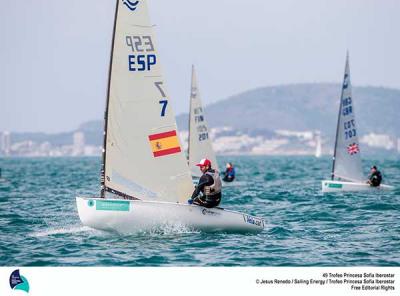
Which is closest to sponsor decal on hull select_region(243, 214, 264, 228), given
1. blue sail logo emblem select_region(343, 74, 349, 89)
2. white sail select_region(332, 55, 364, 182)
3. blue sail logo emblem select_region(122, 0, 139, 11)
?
blue sail logo emblem select_region(122, 0, 139, 11)

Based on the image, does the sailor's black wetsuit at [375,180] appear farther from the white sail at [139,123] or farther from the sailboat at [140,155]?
the white sail at [139,123]

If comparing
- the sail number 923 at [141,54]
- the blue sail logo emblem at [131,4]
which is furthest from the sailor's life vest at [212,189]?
the blue sail logo emblem at [131,4]

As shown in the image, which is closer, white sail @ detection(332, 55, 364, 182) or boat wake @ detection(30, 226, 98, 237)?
boat wake @ detection(30, 226, 98, 237)

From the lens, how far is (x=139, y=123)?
15.5 meters

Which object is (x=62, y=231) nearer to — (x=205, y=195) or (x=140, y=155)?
(x=140, y=155)

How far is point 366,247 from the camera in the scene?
1397cm

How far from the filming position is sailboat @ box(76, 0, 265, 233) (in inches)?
581
